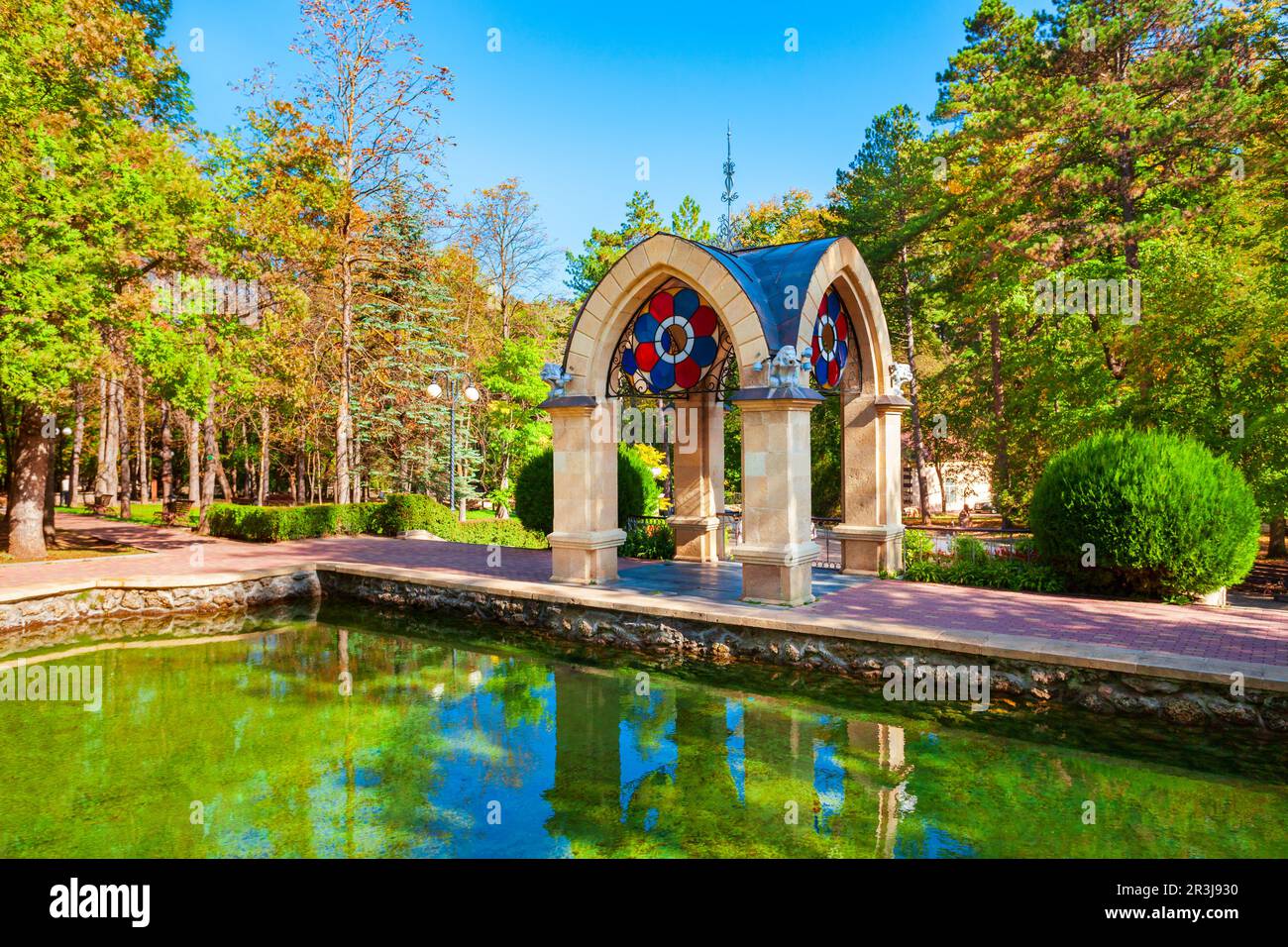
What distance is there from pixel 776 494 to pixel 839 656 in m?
2.68

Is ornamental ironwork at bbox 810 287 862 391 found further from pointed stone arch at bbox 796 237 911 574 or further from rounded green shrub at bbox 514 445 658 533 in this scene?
rounded green shrub at bbox 514 445 658 533

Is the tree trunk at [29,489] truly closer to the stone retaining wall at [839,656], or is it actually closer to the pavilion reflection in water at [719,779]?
the stone retaining wall at [839,656]

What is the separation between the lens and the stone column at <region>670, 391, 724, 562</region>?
50.4ft

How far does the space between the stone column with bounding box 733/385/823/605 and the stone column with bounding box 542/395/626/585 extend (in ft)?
8.70

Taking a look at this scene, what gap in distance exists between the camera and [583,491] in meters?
12.1

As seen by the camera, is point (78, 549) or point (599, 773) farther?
point (78, 549)

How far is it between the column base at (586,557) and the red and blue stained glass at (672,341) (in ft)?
10.2

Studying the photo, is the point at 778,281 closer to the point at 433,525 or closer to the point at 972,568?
the point at 972,568

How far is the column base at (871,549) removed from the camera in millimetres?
13172

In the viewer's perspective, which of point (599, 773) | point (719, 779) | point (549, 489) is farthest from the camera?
point (549, 489)

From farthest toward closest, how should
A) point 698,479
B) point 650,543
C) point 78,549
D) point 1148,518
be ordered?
point 78,549
point 650,543
point 698,479
point 1148,518

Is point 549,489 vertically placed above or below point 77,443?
below

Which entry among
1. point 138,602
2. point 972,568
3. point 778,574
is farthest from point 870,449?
point 138,602
